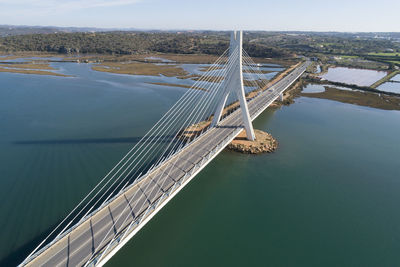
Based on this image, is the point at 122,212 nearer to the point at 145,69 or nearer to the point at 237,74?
the point at 237,74

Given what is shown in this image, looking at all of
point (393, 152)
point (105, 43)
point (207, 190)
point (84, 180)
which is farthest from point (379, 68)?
point (105, 43)

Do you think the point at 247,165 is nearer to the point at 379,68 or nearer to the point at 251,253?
the point at 251,253

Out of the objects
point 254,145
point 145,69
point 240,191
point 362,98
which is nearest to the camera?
point 240,191

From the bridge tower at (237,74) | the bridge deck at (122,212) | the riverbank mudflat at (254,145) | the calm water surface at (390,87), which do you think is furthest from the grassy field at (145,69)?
the calm water surface at (390,87)

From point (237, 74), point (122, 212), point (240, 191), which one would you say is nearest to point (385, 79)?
point (237, 74)

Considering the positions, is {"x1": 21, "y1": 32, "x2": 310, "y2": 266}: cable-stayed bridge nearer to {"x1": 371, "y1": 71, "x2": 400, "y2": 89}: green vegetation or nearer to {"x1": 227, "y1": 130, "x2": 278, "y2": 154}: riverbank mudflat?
{"x1": 227, "y1": 130, "x2": 278, "y2": 154}: riverbank mudflat

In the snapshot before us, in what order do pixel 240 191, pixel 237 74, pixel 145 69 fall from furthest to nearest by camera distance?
1. pixel 145 69
2. pixel 237 74
3. pixel 240 191

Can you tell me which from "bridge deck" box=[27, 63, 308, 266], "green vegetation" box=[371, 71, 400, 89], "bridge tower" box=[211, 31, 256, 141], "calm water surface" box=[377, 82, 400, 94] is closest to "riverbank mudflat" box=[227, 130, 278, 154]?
"bridge tower" box=[211, 31, 256, 141]
